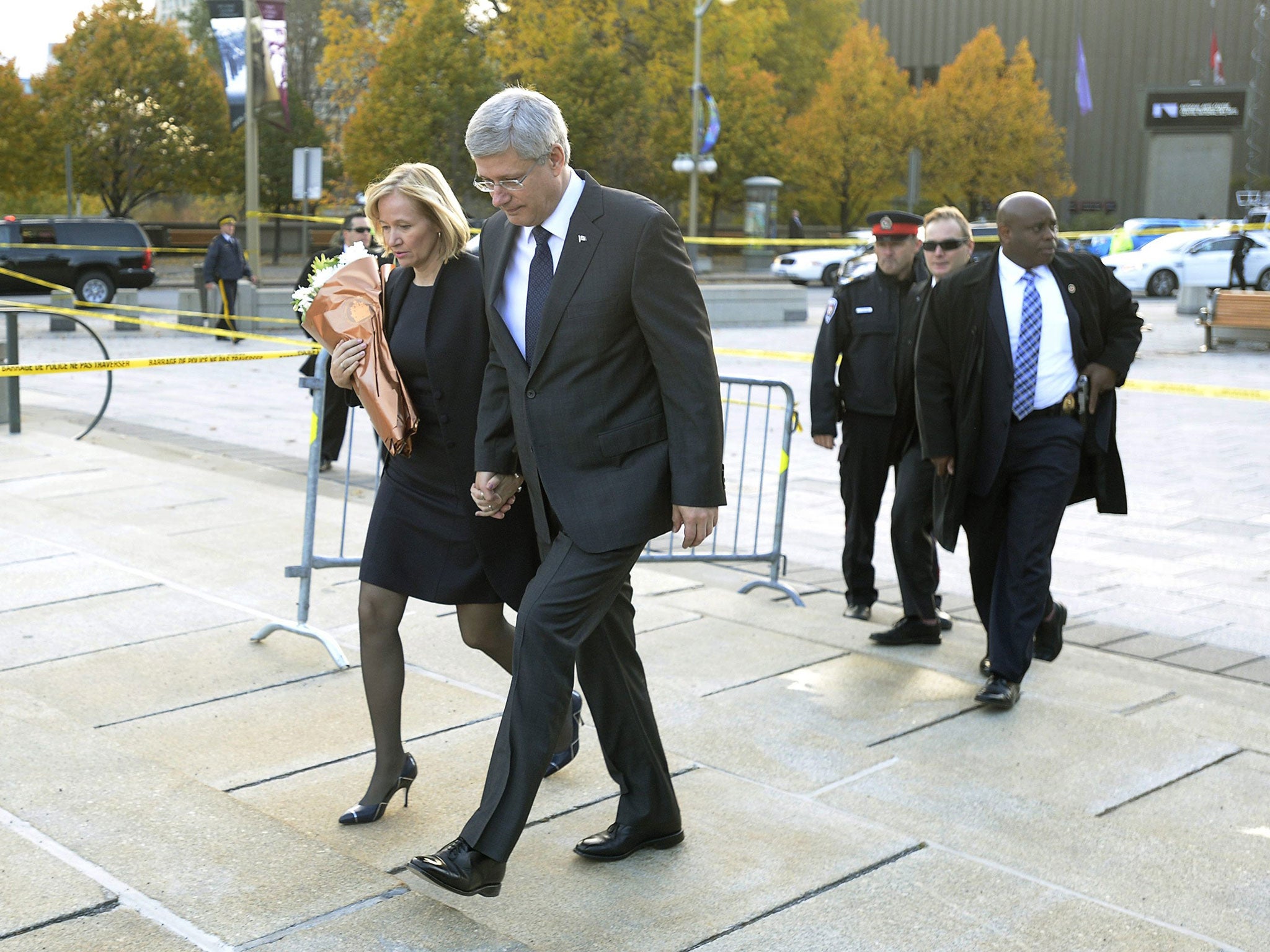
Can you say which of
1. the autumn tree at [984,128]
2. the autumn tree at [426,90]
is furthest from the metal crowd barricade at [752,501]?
the autumn tree at [984,128]

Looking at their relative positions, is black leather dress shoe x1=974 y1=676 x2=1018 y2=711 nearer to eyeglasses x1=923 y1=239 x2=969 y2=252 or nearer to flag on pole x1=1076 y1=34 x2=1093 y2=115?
eyeglasses x1=923 y1=239 x2=969 y2=252

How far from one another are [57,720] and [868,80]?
47086 millimetres

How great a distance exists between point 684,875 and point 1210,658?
3.17 meters

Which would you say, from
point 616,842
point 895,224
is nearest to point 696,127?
point 895,224

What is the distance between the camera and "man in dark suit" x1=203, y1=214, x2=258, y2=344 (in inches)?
800

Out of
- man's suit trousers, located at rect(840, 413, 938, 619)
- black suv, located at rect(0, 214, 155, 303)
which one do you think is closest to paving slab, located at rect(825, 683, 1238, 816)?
man's suit trousers, located at rect(840, 413, 938, 619)

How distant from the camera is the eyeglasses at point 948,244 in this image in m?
5.87

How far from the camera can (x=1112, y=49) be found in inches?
2427

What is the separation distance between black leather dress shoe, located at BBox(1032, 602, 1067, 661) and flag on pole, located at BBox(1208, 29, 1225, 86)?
53126 millimetres

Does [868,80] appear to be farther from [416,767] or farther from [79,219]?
[416,767]

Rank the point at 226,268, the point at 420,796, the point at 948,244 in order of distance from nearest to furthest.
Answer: the point at 420,796 → the point at 948,244 → the point at 226,268

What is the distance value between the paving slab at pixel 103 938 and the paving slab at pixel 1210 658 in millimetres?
4170

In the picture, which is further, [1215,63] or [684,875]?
[1215,63]

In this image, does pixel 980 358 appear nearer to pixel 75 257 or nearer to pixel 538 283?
pixel 538 283
